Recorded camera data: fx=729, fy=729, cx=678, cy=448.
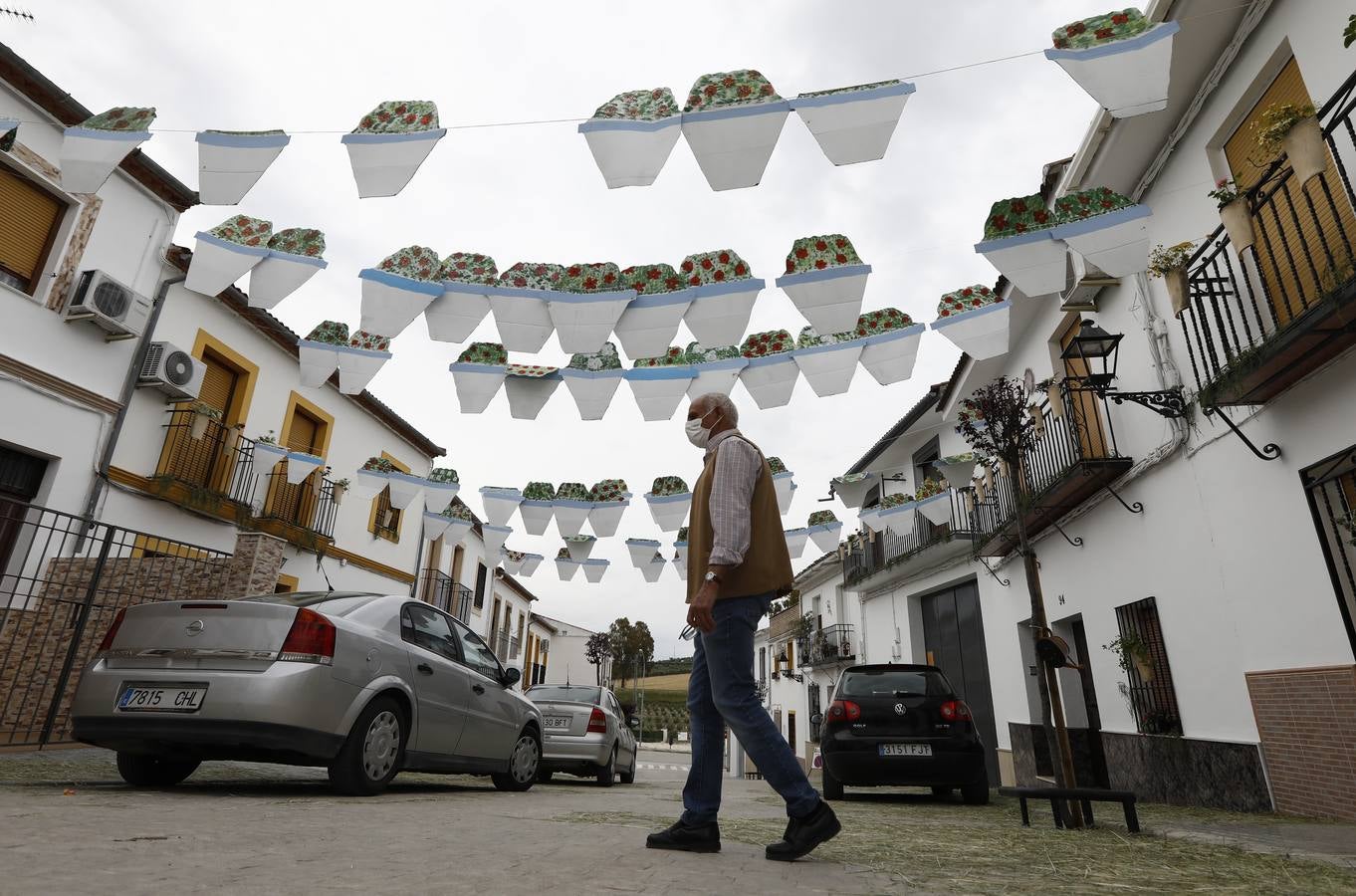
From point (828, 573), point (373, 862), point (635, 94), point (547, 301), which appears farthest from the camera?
point (828, 573)

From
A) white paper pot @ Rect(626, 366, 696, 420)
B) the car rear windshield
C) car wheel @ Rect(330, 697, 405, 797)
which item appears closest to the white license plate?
car wheel @ Rect(330, 697, 405, 797)

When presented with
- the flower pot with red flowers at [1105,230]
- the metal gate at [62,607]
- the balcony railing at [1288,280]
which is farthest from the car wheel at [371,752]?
the balcony railing at [1288,280]

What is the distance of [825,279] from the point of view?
6.12 metres

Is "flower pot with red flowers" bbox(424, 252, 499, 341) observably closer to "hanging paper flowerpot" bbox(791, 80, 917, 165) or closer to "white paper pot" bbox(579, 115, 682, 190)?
"white paper pot" bbox(579, 115, 682, 190)

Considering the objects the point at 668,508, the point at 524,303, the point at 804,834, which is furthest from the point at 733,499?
the point at 668,508

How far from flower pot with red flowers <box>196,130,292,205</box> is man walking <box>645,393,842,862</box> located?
14.3 feet

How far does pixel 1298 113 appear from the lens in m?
4.52

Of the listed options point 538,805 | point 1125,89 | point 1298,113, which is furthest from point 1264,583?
point 538,805

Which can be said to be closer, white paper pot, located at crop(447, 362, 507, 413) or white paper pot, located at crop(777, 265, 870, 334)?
white paper pot, located at crop(777, 265, 870, 334)

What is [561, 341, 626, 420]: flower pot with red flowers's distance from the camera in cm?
775

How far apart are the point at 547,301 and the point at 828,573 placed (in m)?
18.5

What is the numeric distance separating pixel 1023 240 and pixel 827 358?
85.7 inches

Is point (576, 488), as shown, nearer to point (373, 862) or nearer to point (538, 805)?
point (538, 805)

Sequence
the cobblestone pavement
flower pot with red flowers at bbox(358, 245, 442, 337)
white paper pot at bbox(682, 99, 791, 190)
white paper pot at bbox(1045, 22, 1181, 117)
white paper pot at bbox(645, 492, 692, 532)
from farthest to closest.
A: white paper pot at bbox(645, 492, 692, 532) → flower pot with red flowers at bbox(358, 245, 442, 337) → white paper pot at bbox(682, 99, 791, 190) → white paper pot at bbox(1045, 22, 1181, 117) → the cobblestone pavement
